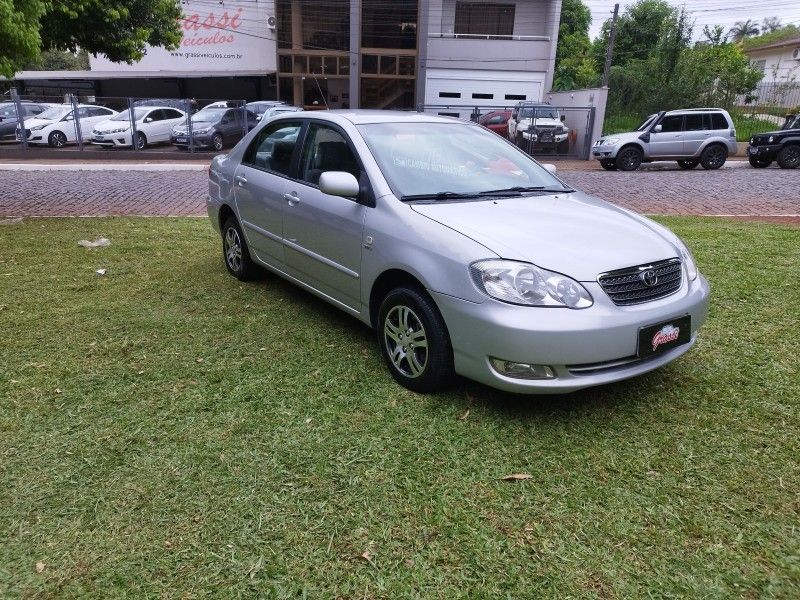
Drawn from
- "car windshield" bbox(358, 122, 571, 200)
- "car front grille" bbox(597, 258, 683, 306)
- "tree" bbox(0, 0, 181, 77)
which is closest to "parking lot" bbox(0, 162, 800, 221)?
"tree" bbox(0, 0, 181, 77)

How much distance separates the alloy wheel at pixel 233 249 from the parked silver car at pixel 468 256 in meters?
0.75

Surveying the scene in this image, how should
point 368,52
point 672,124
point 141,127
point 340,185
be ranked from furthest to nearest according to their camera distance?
1. point 368,52
2. point 141,127
3. point 672,124
4. point 340,185

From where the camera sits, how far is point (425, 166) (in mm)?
4090

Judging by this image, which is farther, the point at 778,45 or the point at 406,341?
the point at 778,45

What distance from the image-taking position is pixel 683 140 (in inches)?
693

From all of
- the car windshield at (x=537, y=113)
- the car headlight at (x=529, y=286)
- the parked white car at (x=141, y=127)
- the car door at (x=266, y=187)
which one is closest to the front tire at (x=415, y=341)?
the car headlight at (x=529, y=286)

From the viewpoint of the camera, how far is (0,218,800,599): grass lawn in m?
2.33

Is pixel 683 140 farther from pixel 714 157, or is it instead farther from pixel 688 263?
pixel 688 263

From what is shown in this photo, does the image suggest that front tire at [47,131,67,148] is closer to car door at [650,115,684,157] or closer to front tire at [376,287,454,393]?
car door at [650,115,684,157]

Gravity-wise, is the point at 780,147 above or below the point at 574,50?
below

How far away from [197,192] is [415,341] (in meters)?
9.36

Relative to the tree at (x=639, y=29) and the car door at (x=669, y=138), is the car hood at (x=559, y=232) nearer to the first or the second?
the car door at (x=669, y=138)

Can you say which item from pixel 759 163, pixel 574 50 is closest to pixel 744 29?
pixel 574 50

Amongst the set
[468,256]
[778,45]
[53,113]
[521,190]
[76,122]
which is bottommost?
[76,122]
